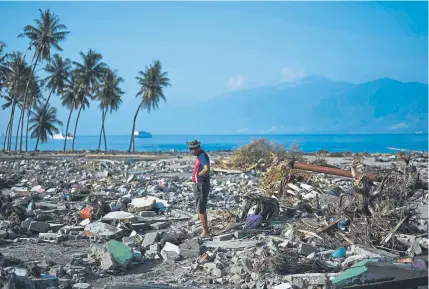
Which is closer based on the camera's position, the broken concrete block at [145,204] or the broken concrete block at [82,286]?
the broken concrete block at [82,286]

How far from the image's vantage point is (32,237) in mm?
7707

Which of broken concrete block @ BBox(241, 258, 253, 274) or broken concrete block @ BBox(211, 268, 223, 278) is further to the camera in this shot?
broken concrete block @ BBox(211, 268, 223, 278)

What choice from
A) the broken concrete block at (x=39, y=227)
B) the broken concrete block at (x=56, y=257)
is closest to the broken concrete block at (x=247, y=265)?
the broken concrete block at (x=56, y=257)

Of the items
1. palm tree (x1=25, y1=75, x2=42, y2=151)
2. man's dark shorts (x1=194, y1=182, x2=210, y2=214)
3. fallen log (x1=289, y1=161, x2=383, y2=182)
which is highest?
palm tree (x1=25, y1=75, x2=42, y2=151)

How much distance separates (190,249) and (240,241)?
1003 mm

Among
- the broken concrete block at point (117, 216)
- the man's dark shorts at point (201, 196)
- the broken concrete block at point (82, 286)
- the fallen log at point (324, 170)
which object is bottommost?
the broken concrete block at point (82, 286)

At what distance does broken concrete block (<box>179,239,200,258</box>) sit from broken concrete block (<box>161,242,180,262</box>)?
0.24 ft

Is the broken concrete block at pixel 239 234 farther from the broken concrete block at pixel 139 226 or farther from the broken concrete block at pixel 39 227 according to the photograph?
the broken concrete block at pixel 39 227

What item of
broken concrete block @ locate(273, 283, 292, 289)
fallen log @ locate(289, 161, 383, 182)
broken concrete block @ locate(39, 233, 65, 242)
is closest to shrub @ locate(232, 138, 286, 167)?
fallen log @ locate(289, 161, 383, 182)

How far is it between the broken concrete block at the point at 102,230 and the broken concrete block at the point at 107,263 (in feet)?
5.46

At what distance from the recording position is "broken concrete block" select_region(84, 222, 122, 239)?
759 centimetres

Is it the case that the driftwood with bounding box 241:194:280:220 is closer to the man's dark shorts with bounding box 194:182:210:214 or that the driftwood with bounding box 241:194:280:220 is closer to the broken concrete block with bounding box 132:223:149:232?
the man's dark shorts with bounding box 194:182:210:214

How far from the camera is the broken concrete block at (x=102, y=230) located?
299 inches

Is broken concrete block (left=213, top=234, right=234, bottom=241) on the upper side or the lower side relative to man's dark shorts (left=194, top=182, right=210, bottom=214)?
lower
